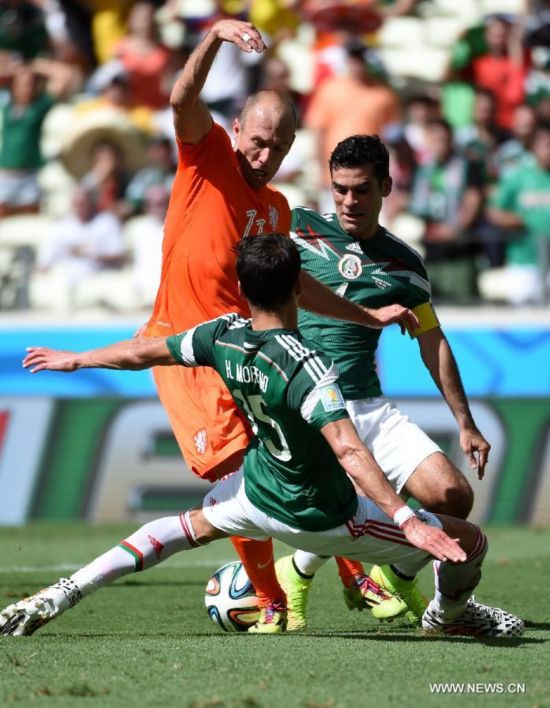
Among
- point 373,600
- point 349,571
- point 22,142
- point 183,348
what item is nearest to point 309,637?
point 373,600

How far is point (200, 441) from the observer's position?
670cm

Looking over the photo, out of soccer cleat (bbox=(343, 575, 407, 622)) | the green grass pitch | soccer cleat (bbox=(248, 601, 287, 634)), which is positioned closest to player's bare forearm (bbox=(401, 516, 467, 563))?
the green grass pitch

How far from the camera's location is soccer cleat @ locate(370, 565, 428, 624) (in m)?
7.21

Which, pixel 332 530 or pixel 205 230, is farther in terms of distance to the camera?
pixel 205 230

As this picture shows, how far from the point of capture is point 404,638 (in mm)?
6344

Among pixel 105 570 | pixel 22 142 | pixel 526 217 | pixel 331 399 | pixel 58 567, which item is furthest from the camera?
pixel 22 142

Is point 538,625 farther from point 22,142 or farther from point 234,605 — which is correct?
point 22,142

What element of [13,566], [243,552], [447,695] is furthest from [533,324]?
[447,695]

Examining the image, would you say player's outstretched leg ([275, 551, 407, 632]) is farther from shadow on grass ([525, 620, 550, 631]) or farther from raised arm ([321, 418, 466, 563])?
raised arm ([321, 418, 466, 563])

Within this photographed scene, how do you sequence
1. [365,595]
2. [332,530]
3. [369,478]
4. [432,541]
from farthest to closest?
[365,595], [332,530], [369,478], [432,541]

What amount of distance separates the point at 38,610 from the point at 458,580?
6.27 ft

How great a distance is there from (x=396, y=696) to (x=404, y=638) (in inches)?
59.4

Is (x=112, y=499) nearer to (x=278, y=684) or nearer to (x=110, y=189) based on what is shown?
(x=110, y=189)

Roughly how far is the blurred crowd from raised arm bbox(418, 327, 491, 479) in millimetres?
5522
